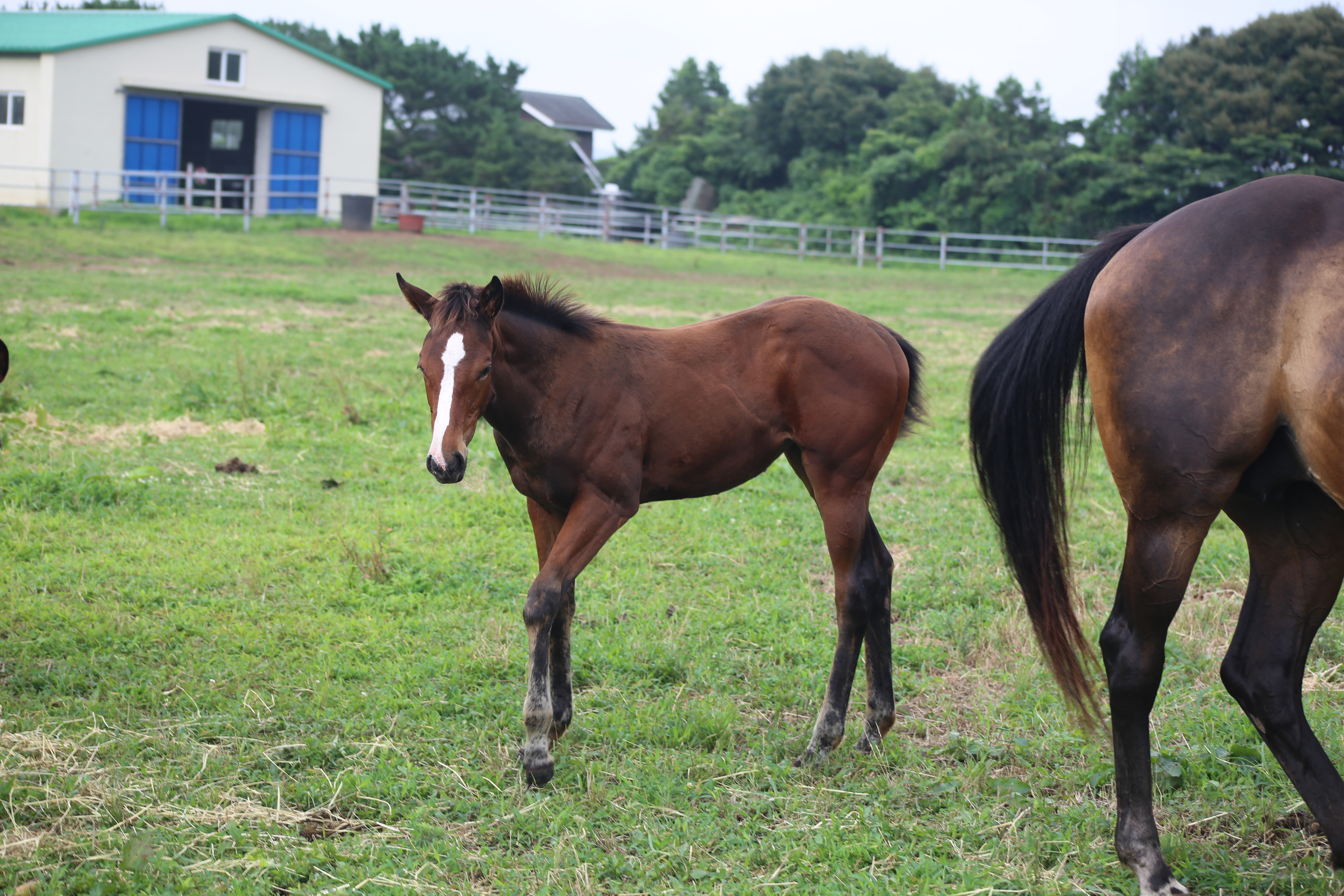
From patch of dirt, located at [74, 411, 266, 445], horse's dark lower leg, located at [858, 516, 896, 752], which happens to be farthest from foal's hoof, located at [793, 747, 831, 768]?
patch of dirt, located at [74, 411, 266, 445]

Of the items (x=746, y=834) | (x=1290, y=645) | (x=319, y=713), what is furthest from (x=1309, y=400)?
(x=319, y=713)

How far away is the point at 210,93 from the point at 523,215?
10332mm

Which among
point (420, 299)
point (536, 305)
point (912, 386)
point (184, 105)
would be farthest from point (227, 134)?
point (912, 386)

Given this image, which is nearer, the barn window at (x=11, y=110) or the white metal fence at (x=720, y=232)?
the barn window at (x=11, y=110)

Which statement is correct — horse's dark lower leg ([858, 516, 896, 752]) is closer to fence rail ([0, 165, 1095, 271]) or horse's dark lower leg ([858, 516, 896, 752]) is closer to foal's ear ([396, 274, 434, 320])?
foal's ear ([396, 274, 434, 320])

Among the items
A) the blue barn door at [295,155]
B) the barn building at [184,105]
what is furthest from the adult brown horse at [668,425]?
the blue barn door at [295,155]

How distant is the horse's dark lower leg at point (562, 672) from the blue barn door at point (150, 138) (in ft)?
88.9

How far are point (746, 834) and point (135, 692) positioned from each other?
2478mm

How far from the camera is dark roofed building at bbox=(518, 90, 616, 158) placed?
56.7 metres

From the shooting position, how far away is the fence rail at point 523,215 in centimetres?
2509

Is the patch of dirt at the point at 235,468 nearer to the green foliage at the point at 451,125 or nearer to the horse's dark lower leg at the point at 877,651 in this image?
the horse's dark lower leg at the point at 877,651

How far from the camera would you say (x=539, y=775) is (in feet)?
11.8

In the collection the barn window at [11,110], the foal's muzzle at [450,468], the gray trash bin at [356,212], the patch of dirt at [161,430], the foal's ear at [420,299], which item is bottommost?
the patch of dirt at [161,430]

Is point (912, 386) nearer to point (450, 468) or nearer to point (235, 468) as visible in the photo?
point (450, 468)
